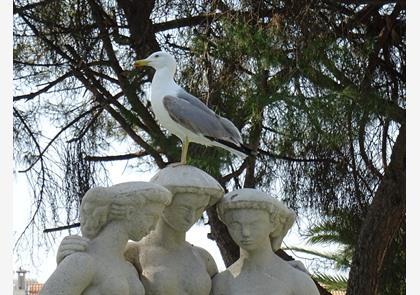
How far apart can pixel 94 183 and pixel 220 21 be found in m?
1.12

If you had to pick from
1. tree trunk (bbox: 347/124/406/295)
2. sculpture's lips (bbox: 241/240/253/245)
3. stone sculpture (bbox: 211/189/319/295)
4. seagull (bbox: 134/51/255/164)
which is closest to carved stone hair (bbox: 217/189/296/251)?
stone sculpture (bbox: 211/189/319/295)

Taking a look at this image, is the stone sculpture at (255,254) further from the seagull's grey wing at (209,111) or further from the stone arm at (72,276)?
the stone arm at (72,276)

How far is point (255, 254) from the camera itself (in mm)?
3518

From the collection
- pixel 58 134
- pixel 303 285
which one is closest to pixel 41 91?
pixel 58 134

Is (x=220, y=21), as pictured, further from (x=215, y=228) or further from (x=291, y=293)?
(x=291, y=293)

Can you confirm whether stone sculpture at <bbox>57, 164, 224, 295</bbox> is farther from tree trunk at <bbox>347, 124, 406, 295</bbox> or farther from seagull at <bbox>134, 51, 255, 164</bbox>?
tree trunk at <bbox>347, 124, 406, 295</bbox>

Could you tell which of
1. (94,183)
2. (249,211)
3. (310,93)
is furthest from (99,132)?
(249,211)

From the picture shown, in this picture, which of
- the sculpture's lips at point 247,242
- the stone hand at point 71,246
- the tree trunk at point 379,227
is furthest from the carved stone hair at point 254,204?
the tree trunk at point 379,227

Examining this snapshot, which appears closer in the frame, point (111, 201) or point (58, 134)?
point (111, 201)

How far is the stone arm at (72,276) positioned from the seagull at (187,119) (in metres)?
0.59

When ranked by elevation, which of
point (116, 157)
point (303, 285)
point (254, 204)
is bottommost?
point (303, 285)

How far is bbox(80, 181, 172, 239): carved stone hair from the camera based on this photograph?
10.7 ft

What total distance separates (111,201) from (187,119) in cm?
49

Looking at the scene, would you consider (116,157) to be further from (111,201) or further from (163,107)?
(111,201)
